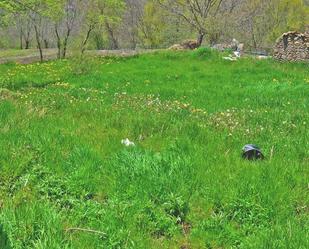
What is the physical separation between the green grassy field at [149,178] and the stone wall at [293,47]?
15037 millimetres

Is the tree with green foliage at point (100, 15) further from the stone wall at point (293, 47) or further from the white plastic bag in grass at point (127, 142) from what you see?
the white plastic bag in grass at point (127, 142)

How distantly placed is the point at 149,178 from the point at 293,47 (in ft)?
68.9

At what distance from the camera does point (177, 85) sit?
56.9ft

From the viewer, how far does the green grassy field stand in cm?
458

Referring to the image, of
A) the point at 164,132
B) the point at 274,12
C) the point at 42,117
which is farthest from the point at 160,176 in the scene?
the point at 274,12

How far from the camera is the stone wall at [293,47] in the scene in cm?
2412

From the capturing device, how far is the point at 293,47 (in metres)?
24.5

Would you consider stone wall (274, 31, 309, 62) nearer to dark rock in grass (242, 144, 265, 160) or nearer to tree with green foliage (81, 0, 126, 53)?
tree with green foliage (81, 0, 126, 53)

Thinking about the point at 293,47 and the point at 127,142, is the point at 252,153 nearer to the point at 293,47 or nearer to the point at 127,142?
the point at 127,142

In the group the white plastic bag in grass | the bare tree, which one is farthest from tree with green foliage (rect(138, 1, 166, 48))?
the white plastic bag in grass

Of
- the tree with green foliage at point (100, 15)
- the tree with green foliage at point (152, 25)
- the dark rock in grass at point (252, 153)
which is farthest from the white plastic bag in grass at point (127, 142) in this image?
the tree with green foliage at point (152, 25)

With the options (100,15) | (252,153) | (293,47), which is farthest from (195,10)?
(252,153)

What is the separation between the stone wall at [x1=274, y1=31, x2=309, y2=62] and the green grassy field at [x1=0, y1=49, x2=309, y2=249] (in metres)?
15.0

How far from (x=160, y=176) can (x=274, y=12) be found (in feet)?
264
